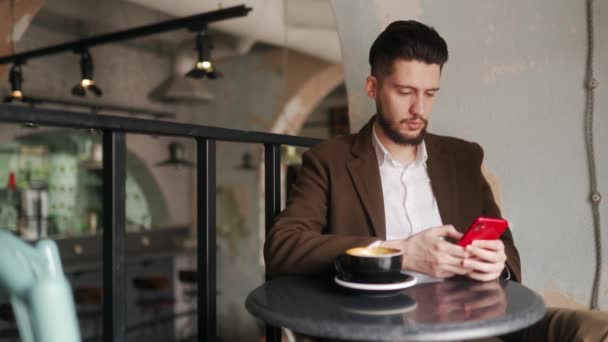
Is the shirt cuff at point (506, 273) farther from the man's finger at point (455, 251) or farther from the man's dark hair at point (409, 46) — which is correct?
the man's dark hair at point (409, 46)

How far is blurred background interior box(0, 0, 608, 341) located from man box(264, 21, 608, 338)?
38cm

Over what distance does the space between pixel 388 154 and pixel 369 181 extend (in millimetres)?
128

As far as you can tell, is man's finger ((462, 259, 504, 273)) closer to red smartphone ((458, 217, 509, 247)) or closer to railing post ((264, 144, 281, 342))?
red smartphone ((458, 217, 509, 247))

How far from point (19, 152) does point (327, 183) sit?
20.9ft

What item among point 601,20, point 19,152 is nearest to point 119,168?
point 601,20

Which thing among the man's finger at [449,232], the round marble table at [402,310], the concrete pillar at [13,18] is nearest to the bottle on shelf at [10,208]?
the concrete pillar at [13,18]

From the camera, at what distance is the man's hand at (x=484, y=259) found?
1.32m

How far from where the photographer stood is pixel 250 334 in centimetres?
845

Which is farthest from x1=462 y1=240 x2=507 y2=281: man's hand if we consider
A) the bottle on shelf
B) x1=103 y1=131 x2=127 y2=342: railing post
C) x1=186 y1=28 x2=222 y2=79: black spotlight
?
the bottle on shelf

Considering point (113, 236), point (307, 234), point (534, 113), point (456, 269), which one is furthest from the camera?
point (534, 113)

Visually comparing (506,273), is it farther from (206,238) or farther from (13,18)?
(13,18)

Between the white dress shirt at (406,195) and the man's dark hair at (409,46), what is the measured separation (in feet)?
0.87

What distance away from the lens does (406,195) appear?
175 centimetres

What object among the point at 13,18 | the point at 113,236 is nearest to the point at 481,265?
the point at 113,236
